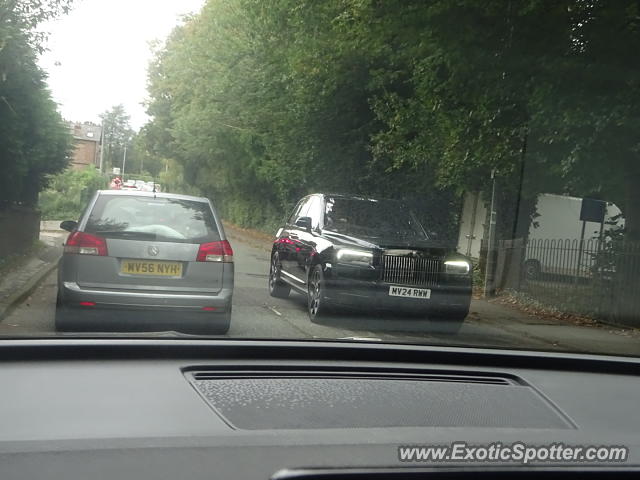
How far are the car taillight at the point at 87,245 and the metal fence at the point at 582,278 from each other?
8023 millimetres

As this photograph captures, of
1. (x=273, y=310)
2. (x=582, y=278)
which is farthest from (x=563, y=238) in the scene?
(x=273, y=310)

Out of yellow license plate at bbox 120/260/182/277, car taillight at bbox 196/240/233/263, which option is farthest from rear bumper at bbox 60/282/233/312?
car taillight at bbox 196/240/233/263

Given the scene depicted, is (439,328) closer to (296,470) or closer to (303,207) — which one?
(303,207)

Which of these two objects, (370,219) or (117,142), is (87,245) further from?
(117,142)

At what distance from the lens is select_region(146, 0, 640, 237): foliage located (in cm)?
1117

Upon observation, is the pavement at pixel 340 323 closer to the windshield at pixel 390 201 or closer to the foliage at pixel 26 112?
the windshield at pixel 390 201

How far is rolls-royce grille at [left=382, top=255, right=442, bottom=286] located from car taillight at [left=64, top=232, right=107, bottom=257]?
3.39 m

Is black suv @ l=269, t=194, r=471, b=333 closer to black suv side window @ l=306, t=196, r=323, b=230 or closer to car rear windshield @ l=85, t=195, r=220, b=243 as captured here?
black suv side window @ l=306, t=196, r=323, b=230

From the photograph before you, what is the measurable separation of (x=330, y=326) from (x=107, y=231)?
2.46 meters

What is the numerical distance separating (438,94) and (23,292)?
28.7 ft

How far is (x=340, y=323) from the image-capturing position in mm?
8430

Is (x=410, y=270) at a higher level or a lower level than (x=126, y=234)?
lower

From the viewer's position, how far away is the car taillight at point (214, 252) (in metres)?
7.54

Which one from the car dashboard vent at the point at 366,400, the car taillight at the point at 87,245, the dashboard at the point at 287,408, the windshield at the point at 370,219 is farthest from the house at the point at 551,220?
the car dashboard vent at the point at 366,400
